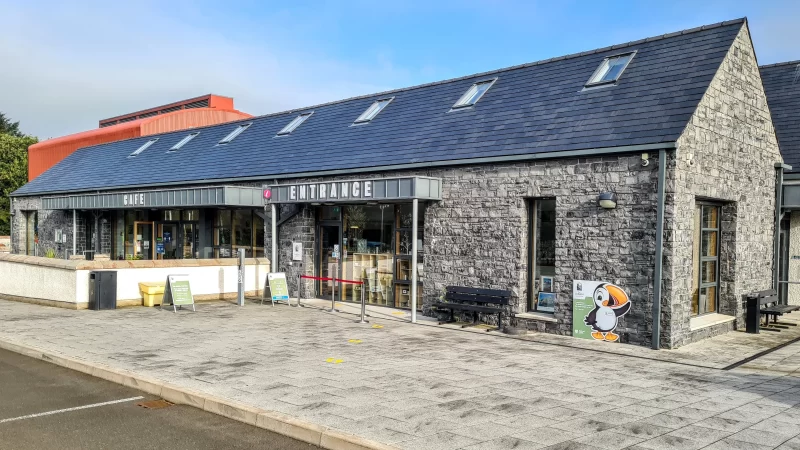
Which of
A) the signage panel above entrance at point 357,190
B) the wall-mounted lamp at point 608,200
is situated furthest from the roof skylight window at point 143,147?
the wall-mounted lamp at point 608,200

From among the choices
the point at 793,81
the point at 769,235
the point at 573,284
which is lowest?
the point at 573,284

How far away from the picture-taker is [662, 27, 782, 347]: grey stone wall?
1014 centimetres

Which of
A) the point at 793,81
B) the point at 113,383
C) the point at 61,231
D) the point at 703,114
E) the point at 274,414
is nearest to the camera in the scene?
the point at 274,414

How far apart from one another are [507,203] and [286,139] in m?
9.29

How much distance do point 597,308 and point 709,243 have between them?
11.4 ft

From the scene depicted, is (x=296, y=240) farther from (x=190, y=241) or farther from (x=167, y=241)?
(x=167, y=241)

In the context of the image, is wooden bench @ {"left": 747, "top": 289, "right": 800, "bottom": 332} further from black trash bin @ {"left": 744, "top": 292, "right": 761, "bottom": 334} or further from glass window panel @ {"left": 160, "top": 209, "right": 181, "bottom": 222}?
glass window panel @ {"left": 160, "top": 209, "right": 181, "bottom": 222}

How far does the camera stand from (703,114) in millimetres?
10789

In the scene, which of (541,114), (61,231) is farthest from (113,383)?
(61,231)

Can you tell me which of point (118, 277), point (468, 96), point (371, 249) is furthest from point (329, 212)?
point (118, 277)

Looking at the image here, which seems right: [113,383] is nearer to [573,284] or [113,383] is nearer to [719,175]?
[573,284]

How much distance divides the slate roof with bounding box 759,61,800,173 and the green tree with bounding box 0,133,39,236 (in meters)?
43.8

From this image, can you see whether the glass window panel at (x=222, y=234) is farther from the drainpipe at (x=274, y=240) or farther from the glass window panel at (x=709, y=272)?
the glass window panel at (x=709, y=272)

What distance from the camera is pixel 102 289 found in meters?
13.8
